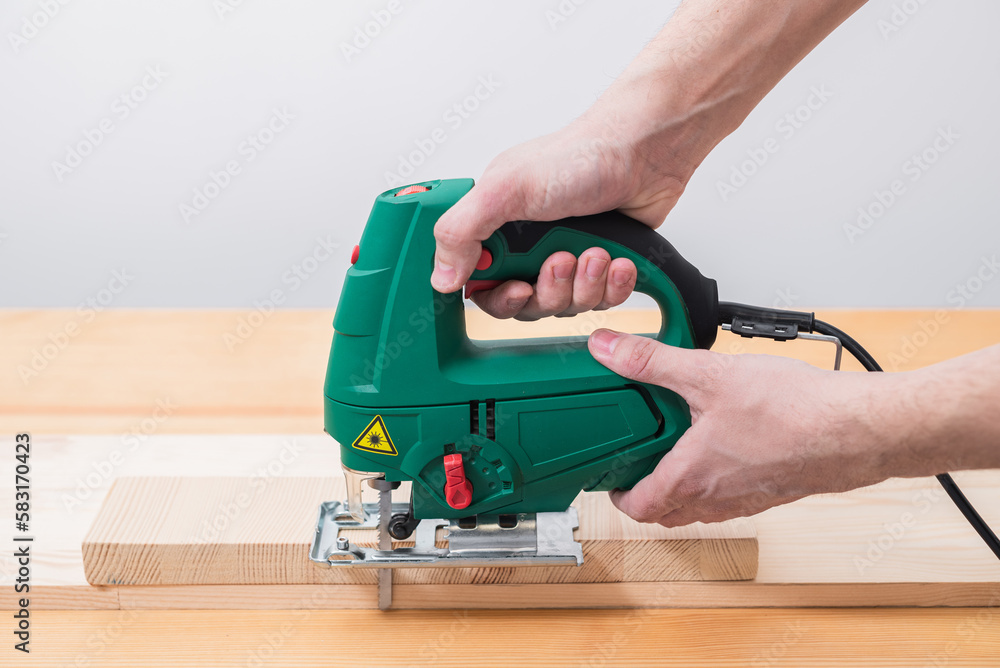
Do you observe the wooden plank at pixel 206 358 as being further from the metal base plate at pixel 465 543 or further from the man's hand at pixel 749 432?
the man's hand at pixel 749 432

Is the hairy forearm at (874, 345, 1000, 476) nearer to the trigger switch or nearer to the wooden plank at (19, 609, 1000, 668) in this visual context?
the wooden plank at (19, 609, 1000, 668)

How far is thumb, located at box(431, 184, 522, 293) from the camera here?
879 millimetres

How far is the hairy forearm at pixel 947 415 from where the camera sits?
0.75 meters

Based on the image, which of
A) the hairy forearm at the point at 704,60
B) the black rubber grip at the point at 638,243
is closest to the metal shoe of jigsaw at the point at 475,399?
the black rubber grip at the point at 638,243

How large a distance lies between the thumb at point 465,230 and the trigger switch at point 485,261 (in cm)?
2

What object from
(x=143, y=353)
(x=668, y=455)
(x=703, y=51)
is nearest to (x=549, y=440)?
(x=668, y=455)

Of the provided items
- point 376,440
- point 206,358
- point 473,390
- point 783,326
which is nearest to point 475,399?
point 473,390

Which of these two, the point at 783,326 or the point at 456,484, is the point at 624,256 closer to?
the point at 783,326

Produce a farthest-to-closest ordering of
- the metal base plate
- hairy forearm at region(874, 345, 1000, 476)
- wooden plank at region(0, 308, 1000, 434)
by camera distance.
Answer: wooden plank at region(0, 308, 1000, 434) → the metal base plate → hairy forearm at region(874, 345, 1000, 476)

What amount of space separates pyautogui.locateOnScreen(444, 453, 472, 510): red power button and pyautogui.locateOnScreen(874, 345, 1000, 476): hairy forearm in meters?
0.47

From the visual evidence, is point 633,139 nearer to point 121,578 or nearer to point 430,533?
point 430,533

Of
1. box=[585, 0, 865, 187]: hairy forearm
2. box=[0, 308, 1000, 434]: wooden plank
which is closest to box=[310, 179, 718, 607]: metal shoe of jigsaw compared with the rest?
box=[585, 0, 865, 187]: hairy forearm

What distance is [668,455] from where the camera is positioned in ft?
3.22

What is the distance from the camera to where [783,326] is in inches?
40.2
